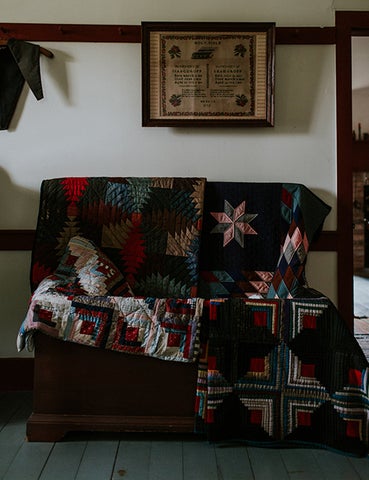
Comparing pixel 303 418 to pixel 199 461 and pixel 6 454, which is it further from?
pixel 6 454

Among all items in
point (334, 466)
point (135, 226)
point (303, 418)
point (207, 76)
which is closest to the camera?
point (334, 466)

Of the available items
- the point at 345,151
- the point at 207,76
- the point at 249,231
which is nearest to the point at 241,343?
the point at 249,231

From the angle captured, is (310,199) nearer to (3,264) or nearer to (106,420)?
(106,420)

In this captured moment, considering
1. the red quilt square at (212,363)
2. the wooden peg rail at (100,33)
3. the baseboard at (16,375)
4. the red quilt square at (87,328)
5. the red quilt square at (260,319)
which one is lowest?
the baseboard at (16,375)

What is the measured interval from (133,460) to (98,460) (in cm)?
13

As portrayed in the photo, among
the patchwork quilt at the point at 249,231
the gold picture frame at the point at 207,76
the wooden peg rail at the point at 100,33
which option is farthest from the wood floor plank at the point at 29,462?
the wooden peg rail at the point at 100,33

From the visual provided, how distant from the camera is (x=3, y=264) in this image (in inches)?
103

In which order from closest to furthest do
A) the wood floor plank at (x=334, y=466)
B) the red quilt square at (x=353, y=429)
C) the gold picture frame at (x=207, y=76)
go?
the wood floor plank at (x=334, y=466)
the red quilt square at (x=353, y=429)
the gold picture frame at (x=207, y=76)

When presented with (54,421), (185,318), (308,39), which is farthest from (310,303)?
(308,39)

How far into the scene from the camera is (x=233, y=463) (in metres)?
1.79

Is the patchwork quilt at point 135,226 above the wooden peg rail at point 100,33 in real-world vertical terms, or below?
below

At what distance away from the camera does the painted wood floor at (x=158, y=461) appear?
1.71 metres

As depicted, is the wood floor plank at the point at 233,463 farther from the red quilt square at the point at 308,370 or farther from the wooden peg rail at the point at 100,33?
the wooden peg rail at the point at 100,33

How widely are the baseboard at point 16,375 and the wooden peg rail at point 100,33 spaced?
5.65 feet
